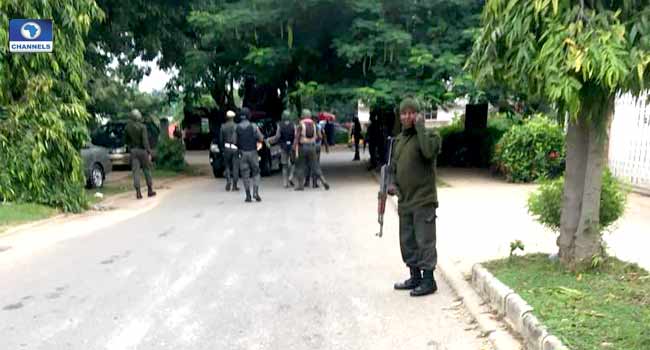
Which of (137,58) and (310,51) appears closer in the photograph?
(310,51)

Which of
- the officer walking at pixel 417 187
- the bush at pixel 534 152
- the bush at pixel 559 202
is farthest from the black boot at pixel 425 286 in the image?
the bush at pixel 534 152

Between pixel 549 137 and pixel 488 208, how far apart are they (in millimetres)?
4953

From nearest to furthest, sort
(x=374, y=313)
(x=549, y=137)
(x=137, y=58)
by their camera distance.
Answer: (x=374, y=313) < (x=549, y=137) < (x=137, y=58)

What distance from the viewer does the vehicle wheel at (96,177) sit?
1720 cm

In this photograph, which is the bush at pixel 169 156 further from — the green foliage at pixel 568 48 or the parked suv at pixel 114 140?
the green foliage at pixel 568 48

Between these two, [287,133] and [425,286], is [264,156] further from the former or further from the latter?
[425,286]

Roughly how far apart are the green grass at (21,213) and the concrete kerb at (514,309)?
758 centimetres

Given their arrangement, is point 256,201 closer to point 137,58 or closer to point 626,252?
point 626,252

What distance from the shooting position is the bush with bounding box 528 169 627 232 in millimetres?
6641

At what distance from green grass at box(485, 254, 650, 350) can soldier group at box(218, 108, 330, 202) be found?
26.9 ft

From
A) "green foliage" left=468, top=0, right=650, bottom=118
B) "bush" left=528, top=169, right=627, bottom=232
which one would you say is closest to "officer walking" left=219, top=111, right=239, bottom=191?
"bush" left=528, top=169, right=627, bottom=232

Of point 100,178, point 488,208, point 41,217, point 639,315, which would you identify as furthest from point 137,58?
point 639,315

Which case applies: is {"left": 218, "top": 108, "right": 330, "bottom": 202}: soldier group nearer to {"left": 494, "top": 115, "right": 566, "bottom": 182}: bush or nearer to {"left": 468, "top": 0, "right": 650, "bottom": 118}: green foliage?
{"left": 494, "top": 115, "right": 566, "bottom": 182}: bush

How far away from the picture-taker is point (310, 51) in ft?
62.3
